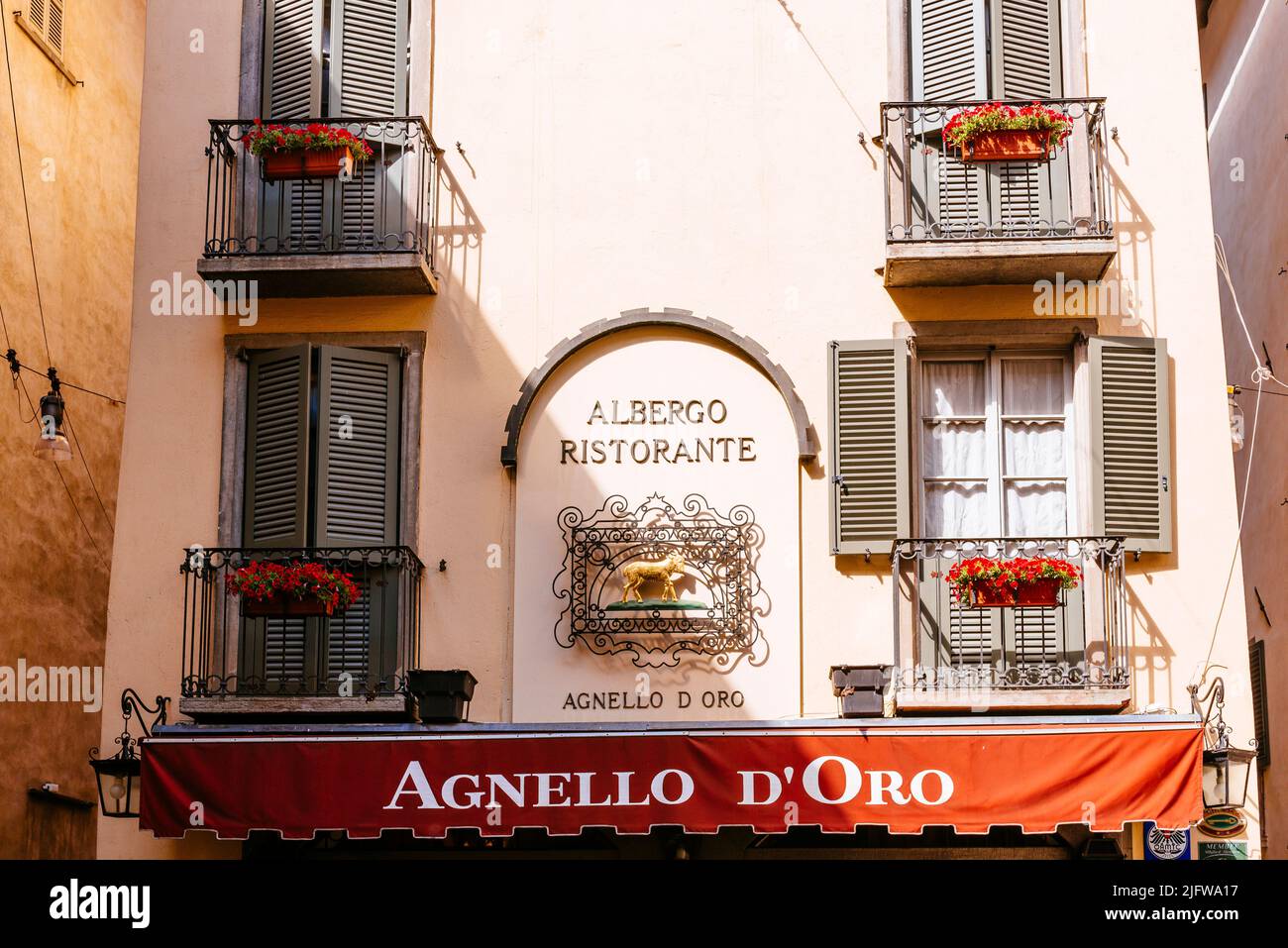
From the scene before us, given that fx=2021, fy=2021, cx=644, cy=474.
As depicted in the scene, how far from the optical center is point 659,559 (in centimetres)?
1300

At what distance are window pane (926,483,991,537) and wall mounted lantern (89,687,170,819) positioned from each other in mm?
5106

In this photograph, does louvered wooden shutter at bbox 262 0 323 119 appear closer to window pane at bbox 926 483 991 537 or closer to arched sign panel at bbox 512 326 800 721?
arched sign panel at bbox 512 326 800 721

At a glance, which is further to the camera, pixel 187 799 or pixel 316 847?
pixel 316 847

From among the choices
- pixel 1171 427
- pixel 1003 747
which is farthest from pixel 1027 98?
pixel 1003 747

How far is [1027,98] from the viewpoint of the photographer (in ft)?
44.2

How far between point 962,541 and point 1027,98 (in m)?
3.06

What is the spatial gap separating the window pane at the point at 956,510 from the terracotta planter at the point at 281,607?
13.1 ft

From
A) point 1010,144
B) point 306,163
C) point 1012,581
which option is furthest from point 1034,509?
point 306,163

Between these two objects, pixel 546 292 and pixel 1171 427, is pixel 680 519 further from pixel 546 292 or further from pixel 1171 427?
pixel 1171 427

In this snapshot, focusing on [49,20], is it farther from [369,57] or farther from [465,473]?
[465,473]

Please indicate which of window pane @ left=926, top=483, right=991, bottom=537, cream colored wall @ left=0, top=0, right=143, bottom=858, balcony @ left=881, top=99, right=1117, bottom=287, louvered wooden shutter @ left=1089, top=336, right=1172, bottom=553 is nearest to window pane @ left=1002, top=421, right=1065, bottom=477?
window pane @ left=926, top=483, right=991, bottom=537

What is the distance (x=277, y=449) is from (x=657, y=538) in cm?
260

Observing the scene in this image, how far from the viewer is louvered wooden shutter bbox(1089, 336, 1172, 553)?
12883 mm

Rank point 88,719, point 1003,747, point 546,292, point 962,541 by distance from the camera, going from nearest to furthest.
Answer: point 1003,747
point 962,541
point 546,292
point 88,719
